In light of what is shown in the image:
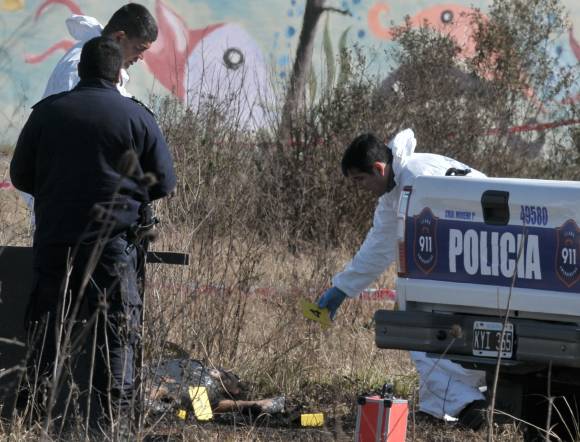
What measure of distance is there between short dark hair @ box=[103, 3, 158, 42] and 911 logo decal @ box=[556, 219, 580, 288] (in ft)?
7.16

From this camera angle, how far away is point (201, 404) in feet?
21.0

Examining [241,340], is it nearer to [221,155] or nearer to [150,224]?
[221,155]

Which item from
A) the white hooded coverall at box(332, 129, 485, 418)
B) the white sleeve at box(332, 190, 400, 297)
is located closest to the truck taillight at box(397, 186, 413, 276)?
the white hooded coverall at box(332, 129, 485, 418)

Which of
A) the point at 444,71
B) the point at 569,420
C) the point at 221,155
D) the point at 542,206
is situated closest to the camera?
the point at 542,206

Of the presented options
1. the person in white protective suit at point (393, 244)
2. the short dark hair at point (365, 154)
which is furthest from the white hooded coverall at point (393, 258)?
the short dark hair at point (365, 154)

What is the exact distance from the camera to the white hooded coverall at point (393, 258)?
6793 millimetres

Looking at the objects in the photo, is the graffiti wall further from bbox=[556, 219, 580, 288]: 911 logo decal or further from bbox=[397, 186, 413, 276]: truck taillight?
bbox=[556, 219, 580, 288]: 911 logo decal

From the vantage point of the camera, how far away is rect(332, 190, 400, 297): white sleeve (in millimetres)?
6918

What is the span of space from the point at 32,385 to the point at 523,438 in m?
2.53

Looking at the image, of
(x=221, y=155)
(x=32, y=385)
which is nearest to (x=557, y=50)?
(x=221, y=155)

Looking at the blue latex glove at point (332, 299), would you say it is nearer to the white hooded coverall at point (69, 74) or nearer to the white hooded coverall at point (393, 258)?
the white hooded coverall at point (393, 258)

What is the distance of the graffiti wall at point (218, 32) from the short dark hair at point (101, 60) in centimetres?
1323

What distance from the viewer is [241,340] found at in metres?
7.65

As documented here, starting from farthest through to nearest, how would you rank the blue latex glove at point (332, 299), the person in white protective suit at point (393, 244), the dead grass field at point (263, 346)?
the blue latex glove at point (332, 299) < the person in white protective suit at point (393, 244) < the dead grass field at point (263, 346)
